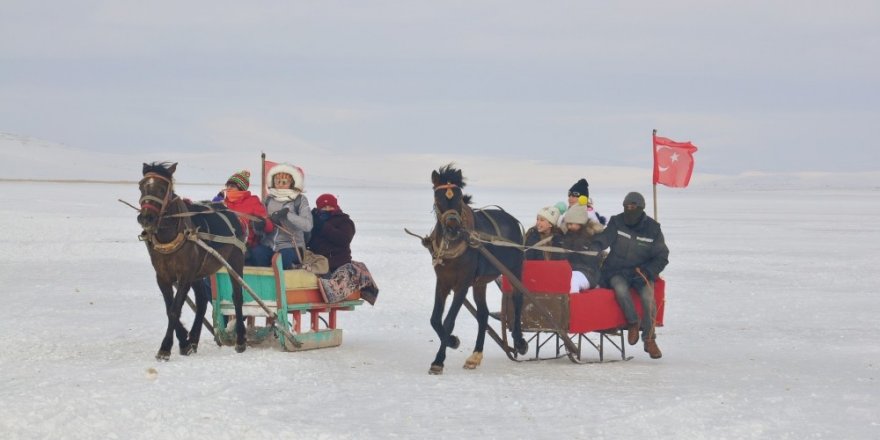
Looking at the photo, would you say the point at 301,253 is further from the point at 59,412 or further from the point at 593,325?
the point at 59,412

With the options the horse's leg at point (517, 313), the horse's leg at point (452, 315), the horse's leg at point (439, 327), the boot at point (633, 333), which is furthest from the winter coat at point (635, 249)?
the horse's leg at point (439, 327)

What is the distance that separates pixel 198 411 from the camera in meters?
8.68

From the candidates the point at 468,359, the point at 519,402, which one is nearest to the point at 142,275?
the point at 468,359

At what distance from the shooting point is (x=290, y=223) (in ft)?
39.9

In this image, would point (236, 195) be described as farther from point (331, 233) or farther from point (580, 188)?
point (580, 188)

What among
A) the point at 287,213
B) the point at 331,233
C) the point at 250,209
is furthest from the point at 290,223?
the point at 331,233

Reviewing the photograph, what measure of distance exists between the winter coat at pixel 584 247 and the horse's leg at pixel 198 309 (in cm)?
333

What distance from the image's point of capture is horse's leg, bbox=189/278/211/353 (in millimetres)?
11938

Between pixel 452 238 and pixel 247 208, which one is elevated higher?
pixel 247 208

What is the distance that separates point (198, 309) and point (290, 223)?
115 cm

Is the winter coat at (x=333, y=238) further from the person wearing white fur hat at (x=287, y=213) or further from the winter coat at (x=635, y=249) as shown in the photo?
the winter coat at (x=635, y=249)

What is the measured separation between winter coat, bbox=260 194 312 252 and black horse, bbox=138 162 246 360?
0.36 metres

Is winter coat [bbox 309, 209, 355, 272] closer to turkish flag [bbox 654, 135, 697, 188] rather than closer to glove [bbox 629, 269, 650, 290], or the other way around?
glove [bbox 629, 269, 650, 290]

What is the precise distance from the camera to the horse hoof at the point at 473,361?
1127 cm
